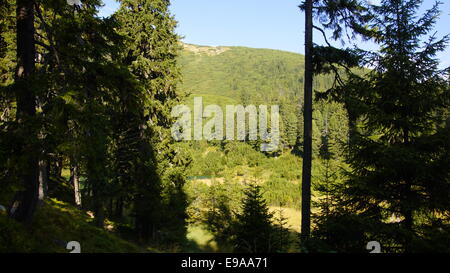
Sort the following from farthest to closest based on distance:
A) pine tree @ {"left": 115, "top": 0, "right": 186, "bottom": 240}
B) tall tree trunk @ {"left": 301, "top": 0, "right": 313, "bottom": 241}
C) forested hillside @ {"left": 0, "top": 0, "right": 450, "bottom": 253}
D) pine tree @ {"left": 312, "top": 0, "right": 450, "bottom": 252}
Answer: pine tree @ {"left": 115, "top": 0, "right": 186, "bottom": 240}, tall tree trunk @ {"left": 301, "top": 0, "right": 313, "bottom": 241}, pine tree @ {"left": 312, "top": 0, "right": 450, "bottom": 252}, forested hillside @ {"left": 0, "top": 0, "right": 450, "bottom": 253}

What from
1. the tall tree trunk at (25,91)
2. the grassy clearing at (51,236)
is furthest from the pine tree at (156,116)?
the tall tree trunk at (25,91)

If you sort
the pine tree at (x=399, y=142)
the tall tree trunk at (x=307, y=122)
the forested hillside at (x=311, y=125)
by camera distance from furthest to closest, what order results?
the tall tree trunk at (x=307, y=122) → the pine tree at (x=399, y=142) → the forested hillside at (x=311, y=125)

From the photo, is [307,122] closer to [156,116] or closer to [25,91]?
[25,91]

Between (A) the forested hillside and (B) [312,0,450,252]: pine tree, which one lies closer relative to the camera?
(A) the forested hillside

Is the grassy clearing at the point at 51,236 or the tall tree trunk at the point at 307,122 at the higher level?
the tall tree trunk at the point at 307,122

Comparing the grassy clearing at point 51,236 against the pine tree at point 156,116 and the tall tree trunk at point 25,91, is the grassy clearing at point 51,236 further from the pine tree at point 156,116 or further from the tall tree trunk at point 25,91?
the pine tree at point 156,116

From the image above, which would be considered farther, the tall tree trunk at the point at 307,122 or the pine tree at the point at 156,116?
the pine tree at the point at 156,116

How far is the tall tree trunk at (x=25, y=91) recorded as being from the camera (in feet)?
20.9

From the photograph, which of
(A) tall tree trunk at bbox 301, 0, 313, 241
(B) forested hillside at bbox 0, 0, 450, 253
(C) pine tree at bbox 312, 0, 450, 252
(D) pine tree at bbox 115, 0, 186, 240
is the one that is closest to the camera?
(B) forested hillside at bbox 0, 0, 450, 253

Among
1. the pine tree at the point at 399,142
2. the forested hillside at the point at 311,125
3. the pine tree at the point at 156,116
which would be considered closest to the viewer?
the forested hillside at the point at 311,125

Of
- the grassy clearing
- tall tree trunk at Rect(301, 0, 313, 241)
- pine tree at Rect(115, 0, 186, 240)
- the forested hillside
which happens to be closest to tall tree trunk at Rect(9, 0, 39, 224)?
the forested hillside

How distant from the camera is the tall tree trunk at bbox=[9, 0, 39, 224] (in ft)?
20.9

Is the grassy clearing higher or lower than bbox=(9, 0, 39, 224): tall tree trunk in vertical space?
lower

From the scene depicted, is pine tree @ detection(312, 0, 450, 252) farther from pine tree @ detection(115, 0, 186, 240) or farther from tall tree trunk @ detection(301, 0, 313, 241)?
pine tree @ detection(115, 0, 186, 240)
